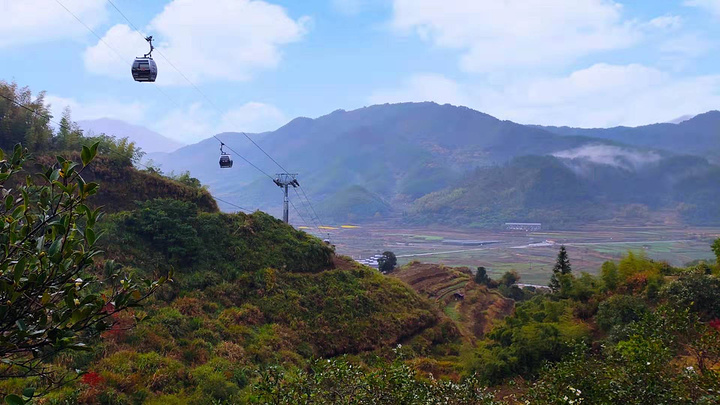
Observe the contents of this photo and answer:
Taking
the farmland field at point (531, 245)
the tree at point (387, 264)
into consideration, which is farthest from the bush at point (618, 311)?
the farmland field at point (531, 245)

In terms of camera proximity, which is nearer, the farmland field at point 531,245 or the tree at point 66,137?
the tree at point 66,137

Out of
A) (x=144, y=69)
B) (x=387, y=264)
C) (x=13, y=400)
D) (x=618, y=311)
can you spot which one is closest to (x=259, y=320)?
(x=144, y=69)

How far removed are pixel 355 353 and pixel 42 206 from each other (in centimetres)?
1788

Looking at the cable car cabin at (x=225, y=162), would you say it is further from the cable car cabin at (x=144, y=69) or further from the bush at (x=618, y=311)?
the bush at (x=618, y=311)

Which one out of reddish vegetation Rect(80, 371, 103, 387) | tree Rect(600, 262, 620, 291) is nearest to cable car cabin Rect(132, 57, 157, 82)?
reddish vegetation Rect(80, 371, 103, 387)

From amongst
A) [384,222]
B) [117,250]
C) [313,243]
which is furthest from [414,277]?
[384,222]

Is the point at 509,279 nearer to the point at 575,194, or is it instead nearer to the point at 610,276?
the point at 610,276

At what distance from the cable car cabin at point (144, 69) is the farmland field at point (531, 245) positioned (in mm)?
58788

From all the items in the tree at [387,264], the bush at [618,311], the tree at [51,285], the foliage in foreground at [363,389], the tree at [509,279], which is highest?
the tree at [51,285]

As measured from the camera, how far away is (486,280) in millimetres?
43312

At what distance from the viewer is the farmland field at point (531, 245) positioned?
Answer: 82688 millimetres

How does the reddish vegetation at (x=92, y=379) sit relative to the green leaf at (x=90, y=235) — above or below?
below

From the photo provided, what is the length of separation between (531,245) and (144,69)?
352 feet

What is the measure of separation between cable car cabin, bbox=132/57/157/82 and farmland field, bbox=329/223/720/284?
58.8 metres
